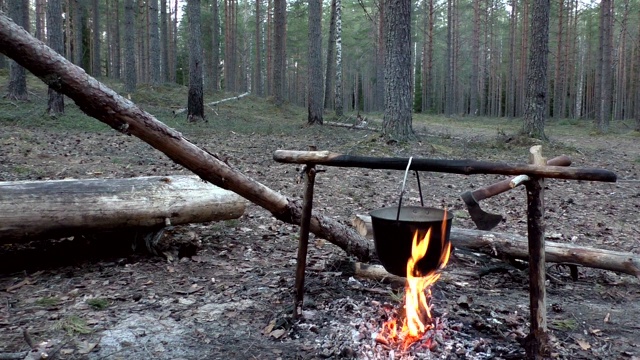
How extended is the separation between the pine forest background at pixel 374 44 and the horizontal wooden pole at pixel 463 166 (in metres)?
16.7

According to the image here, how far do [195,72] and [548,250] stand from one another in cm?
1381

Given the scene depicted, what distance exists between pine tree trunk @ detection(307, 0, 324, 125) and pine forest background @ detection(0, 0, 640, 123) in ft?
5.43

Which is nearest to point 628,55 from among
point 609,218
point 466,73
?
point 466,73

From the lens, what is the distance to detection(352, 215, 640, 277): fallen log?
14.0 ft

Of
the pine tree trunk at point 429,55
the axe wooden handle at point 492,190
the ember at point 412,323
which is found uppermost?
the pine tree trunk at point 429,55

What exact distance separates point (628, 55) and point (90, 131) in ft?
164

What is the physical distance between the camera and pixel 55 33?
1329 centimetres

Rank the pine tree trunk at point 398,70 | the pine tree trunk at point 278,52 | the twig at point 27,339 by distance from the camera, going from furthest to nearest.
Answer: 1. the pine tree trunk at point 278,52
2. the pine tree trunk at point 398,70
3. the twig at point 27,339

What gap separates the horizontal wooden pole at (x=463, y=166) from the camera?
101 inches

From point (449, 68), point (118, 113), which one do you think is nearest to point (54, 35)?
point (118, 113)

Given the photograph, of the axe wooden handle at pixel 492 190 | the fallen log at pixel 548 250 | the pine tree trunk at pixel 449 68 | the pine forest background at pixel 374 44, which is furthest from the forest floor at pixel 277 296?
the pine tree trunk at pixel 449 68

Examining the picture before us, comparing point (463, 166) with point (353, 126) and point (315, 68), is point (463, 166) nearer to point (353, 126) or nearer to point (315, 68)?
point (353, 126)

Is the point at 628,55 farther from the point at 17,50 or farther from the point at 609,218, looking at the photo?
the point at 17,50

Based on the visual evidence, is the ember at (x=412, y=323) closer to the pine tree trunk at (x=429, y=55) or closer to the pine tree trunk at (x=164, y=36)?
the pine tree trunk at (x=164, y=36)
